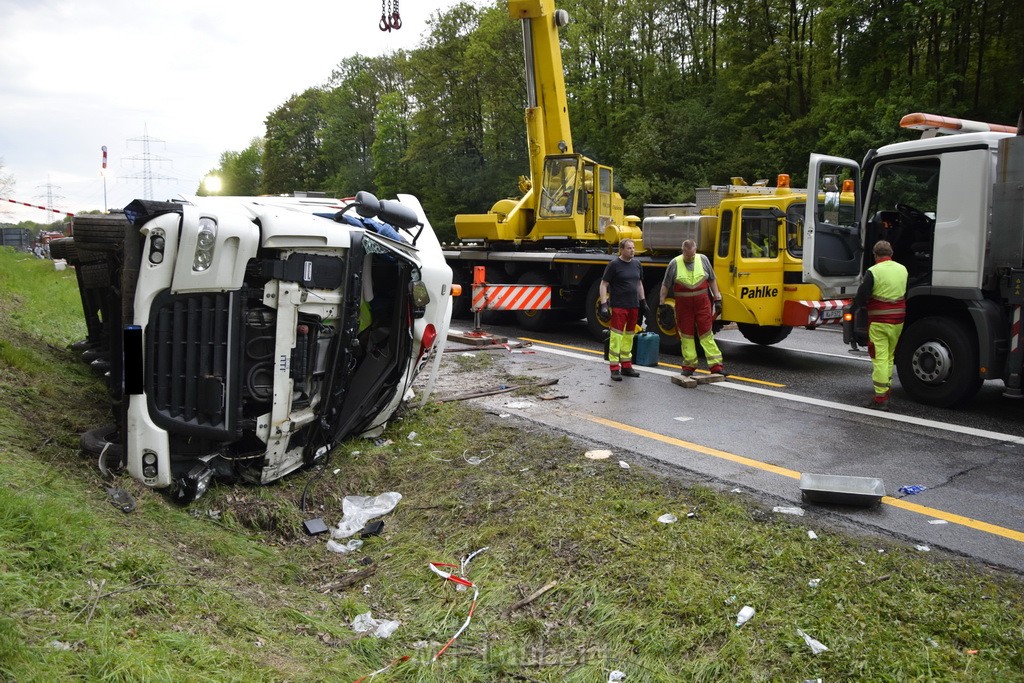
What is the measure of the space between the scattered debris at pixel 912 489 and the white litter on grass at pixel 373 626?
340cm

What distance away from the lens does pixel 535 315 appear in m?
13.1

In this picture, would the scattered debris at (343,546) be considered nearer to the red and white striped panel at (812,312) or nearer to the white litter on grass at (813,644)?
the white litter on grass at (813,644)

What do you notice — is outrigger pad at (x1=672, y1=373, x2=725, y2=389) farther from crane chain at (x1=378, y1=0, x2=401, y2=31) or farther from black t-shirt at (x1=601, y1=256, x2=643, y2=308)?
crane chain at (x1=378, y1=0, x2=401, y2=31)

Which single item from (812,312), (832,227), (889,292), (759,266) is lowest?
(812,312)

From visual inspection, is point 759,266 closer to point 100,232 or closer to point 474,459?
point 474,459

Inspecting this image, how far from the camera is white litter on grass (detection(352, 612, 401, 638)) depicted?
3244 mm

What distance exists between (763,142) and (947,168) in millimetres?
17926

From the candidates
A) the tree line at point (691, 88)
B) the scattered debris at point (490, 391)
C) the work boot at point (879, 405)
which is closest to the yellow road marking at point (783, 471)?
the scattered debris at point (490, 391)

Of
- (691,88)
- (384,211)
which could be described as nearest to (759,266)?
(384,211)

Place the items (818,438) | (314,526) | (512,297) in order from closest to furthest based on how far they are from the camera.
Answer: (314,526) < (818,438) < (512,297)

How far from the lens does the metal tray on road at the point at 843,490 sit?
462 centimetres

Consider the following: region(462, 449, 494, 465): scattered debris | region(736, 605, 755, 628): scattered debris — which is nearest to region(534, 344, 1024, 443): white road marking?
region(462, 449, 494, 465): scattered debris

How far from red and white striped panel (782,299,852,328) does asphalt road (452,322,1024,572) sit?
22.0 inches

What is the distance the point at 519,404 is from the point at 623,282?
2438mm
